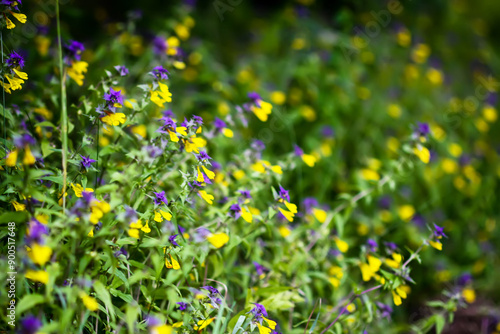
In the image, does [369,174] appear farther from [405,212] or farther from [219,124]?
[219,124]

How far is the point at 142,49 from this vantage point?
3562mm

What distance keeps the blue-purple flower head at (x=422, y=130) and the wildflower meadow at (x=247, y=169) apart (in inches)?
0.8

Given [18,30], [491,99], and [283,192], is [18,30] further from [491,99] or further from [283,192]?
[491,99]

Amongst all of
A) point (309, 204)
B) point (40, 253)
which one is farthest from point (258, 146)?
point (40, 253)

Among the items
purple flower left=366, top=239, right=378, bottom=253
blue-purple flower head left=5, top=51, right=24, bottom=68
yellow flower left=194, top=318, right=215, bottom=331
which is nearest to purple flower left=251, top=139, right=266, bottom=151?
purple flower left=366, top=239, right=378, bottom=253

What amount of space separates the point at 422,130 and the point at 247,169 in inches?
35.9

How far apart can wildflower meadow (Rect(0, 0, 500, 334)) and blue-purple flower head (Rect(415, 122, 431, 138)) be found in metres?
0.02

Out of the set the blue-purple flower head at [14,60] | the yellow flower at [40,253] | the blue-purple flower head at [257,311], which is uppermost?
the blue-purple flower head at [14,60]

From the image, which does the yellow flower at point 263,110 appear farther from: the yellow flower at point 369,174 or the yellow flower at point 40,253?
the yellow flower at point 369,174

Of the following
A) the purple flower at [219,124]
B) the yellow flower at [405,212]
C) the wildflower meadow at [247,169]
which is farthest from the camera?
the yellow flower at [405,212]

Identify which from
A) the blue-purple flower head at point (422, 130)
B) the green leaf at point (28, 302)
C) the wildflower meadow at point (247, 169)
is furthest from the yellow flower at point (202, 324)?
the blue-purple flower head at point (422, 130)

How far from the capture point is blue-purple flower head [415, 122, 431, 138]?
2027 mm

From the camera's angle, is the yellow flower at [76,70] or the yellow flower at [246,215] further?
the yellow flower at [76,70]

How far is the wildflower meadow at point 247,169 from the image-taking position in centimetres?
135
